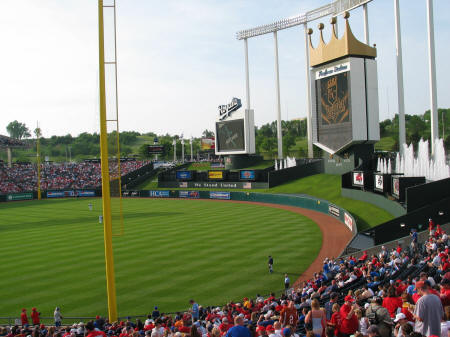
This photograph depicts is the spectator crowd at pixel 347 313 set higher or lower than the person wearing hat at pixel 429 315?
lower

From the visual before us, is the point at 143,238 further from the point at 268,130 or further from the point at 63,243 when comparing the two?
the point at 268,130

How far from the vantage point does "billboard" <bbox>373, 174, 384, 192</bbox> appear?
3114cm

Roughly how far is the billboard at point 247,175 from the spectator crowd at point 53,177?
27949mm

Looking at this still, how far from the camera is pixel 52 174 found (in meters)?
80.1

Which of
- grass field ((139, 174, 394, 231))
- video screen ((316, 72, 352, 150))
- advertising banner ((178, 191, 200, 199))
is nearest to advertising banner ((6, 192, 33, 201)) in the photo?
advertising banner ((178, 191, 200, 199))

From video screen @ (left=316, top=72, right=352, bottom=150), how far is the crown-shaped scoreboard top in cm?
216

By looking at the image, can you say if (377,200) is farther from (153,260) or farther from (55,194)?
(55,194)

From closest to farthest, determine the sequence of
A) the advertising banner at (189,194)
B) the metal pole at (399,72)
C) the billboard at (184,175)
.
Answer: the metal pole at (399,72)
the advertising banner at (189,194)
the billboard at (184,175)

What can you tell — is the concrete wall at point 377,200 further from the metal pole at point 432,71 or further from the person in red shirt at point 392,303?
the person in red shirt at point 392,303

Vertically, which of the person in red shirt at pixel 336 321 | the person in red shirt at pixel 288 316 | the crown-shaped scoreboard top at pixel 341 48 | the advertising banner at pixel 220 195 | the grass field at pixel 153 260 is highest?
the crown-shaped scoreboard top at pixel 341 48

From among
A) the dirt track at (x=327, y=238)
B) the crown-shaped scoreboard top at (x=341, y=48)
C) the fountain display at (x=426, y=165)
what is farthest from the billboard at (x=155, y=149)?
the fountain display at (x=426, y=165)

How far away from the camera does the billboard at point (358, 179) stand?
36.4 m

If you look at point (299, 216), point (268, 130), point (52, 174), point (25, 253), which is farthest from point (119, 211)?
point (268, 130)

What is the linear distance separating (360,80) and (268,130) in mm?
113641
